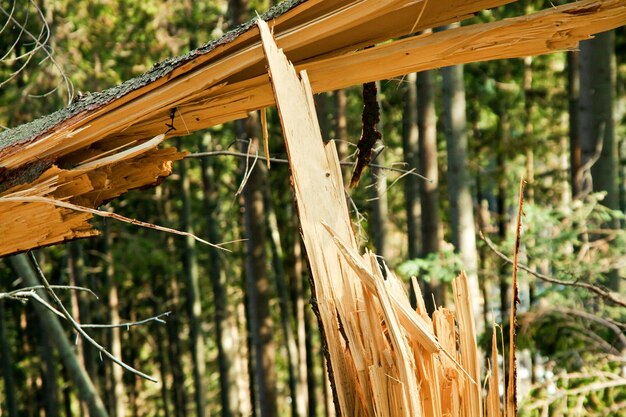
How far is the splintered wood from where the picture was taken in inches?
93.7

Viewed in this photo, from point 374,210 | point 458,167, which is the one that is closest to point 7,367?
point 374,210

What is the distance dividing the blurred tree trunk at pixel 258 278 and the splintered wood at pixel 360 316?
7.99m

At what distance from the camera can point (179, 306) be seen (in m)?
24.5

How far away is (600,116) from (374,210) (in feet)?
13.9

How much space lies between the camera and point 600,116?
28.7 ft

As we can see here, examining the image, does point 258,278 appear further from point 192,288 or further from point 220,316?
point 192,288

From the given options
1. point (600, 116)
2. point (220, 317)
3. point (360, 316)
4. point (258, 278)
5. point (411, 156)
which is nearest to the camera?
point (360, 316)

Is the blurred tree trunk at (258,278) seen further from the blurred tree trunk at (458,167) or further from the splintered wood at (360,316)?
the splintered wood at (360,316)

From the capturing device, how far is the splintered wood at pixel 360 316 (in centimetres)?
238

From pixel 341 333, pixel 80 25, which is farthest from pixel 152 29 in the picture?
pixel 341 333

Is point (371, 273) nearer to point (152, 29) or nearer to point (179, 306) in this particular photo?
point (152, 29)

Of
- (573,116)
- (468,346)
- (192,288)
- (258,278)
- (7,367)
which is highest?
(573,116)

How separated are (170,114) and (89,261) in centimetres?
2028

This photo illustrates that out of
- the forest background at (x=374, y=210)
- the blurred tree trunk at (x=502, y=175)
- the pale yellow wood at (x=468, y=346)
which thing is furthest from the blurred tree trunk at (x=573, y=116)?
the pale yellow wood at (x=468, y=346)
